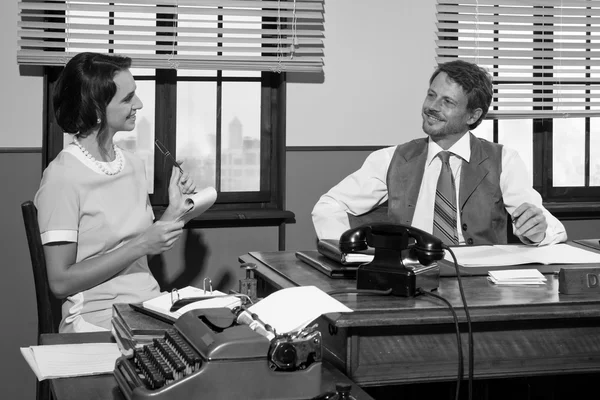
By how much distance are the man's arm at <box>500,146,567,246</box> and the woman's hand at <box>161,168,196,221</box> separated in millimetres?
1089

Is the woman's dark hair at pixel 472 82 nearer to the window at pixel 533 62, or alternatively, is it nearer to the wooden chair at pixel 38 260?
the window at pixel 533 62

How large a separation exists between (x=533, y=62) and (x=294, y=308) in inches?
108

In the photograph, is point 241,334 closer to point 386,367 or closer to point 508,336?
point 386,367

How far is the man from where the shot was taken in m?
3.11

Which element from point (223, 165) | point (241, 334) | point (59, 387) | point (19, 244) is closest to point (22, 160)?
point (19, 244)

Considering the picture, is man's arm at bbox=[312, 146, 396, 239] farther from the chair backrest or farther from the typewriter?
the typewriter

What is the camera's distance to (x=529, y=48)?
157 inches

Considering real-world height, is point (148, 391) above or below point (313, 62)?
below

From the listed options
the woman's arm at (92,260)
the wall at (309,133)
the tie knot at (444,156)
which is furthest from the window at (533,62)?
the woman's arm at (92,260)

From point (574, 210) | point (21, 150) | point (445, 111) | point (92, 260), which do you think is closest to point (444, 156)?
point (445, 111)

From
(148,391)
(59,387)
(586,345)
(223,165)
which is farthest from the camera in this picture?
(223,165)

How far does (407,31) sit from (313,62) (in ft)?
1.76

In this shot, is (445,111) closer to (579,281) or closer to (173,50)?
(173,50)

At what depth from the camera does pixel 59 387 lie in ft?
5.01
